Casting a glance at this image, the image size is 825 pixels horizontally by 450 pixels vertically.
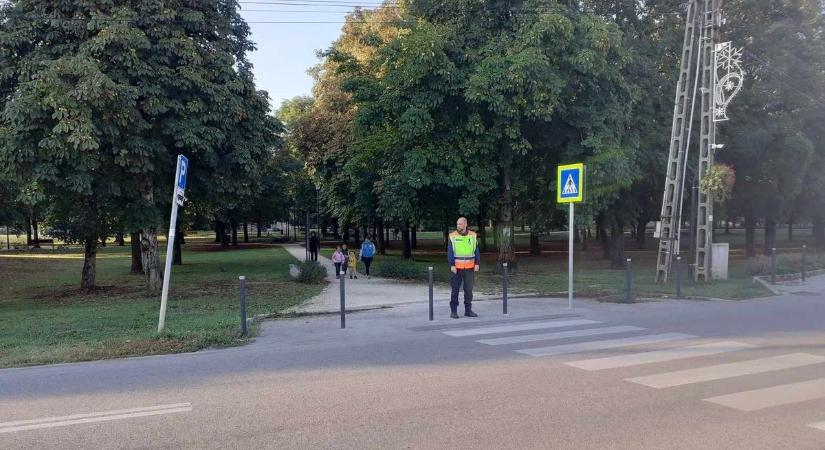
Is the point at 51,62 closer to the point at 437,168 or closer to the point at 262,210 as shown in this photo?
the point at 437,168

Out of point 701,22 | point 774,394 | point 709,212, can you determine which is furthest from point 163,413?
point 701,22

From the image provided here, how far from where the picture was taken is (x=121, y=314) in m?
13.8

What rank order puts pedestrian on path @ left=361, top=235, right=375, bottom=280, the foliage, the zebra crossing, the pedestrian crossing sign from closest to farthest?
the zebra crossing < the pedestrian crossing sign < the foliage < pedestrian on path @ left=361, top=235, right=375, bottom=280

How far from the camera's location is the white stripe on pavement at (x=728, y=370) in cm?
708

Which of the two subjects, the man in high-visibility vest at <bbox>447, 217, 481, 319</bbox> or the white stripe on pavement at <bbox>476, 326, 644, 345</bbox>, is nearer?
the white stripe on pavement at <bbox>476, 326, 644, 345</bbox>

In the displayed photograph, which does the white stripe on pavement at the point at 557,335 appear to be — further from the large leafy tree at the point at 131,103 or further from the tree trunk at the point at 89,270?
the tree trunk at the point at 89,270

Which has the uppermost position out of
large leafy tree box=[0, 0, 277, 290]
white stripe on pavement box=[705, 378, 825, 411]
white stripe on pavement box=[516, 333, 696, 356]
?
large leafy tree box=[0, 0, 277, 290]

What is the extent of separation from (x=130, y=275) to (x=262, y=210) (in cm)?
2641

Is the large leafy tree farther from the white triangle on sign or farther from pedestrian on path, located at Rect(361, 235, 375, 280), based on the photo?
the white triangle on sign

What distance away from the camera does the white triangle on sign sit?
43.0ft

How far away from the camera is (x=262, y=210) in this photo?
5325 centimetres

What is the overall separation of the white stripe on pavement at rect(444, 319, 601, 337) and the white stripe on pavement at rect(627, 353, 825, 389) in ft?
11.3

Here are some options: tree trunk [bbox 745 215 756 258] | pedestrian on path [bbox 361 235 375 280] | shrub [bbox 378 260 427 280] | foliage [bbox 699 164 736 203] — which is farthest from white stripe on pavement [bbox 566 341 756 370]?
tree trunk [bbox 745 215 756 258]

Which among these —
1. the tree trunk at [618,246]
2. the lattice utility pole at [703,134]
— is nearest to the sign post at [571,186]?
the lattice utility pole at [703,134]
